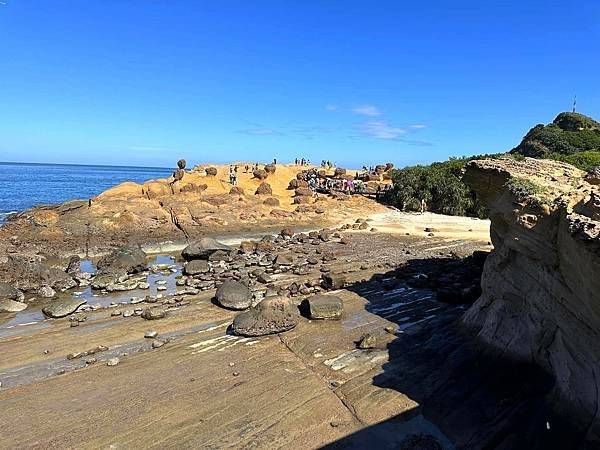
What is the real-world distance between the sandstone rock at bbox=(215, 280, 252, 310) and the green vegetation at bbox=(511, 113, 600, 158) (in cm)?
4270

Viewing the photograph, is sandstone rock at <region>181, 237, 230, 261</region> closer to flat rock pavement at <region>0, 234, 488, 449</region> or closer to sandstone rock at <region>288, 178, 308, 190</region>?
flat rock pavement at <region>0, 234, 488, 449</region>

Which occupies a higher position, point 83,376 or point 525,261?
point 525,261

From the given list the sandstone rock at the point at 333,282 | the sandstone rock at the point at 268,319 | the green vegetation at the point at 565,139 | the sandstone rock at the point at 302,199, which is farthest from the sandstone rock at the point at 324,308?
the green vegetation at the point at 565,139

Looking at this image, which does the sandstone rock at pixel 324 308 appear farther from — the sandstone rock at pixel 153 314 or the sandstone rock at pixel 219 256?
the sandstone rock at pixel 219 256

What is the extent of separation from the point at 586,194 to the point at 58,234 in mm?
27975

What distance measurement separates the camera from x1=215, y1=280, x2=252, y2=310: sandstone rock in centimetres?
1641

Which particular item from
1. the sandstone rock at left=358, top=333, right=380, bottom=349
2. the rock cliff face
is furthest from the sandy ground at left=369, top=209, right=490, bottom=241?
the sandstone rock at left=358, top=333, right=380, bottom=349

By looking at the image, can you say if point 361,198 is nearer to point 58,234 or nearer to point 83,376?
point 58,234

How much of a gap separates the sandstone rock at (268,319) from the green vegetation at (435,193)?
86.7ft

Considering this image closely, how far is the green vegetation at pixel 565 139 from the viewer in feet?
170

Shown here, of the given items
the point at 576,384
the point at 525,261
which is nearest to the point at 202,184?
the point at 525,261

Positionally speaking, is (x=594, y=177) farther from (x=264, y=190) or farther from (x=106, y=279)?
(x=264, y=190)

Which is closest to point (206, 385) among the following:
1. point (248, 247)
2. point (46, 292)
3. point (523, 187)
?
point (523, 187)

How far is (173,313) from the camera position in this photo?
16.1m
